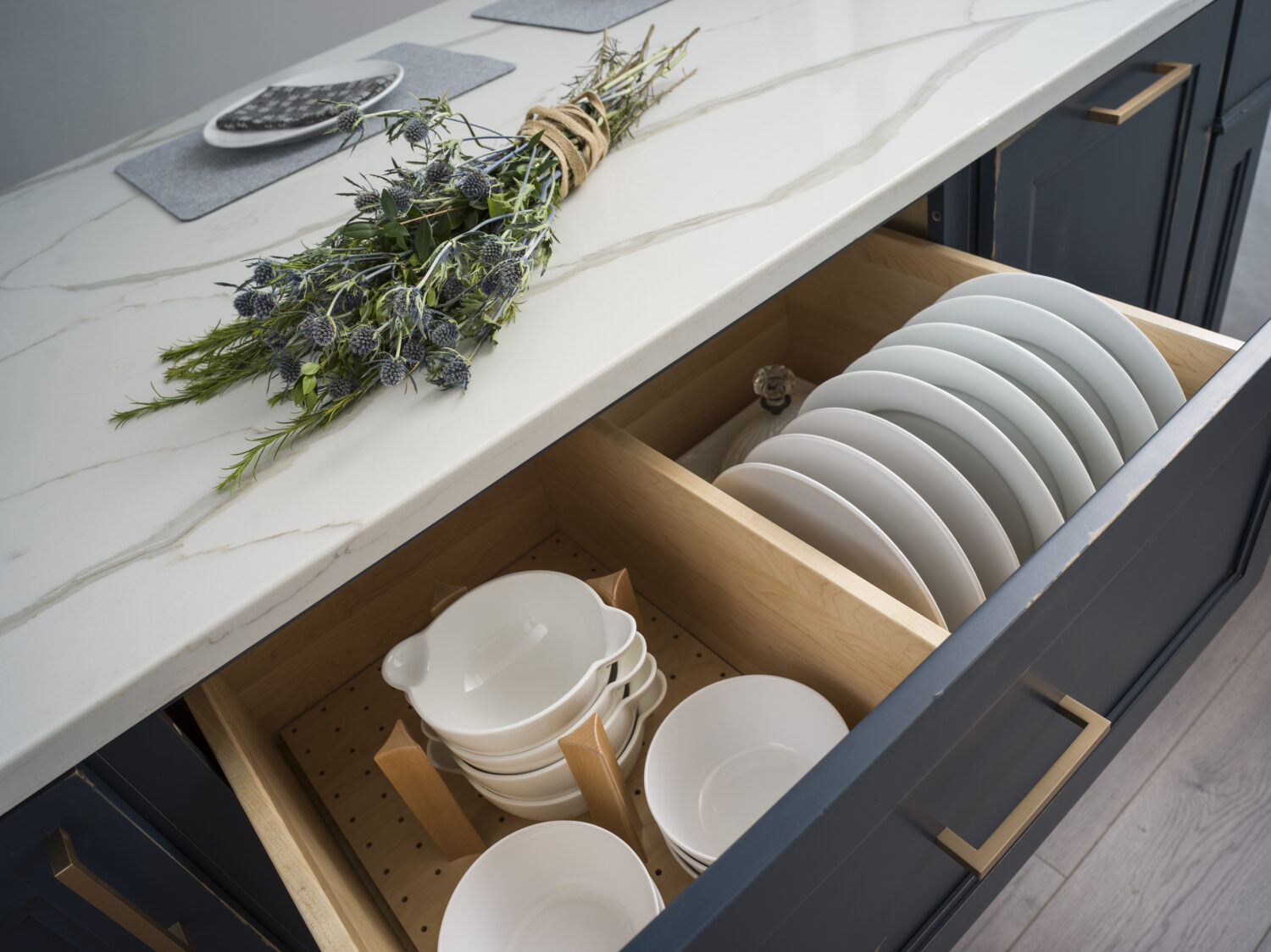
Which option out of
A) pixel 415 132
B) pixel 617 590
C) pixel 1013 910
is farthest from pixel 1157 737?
pixel 415 132

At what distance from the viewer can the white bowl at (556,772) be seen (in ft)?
2.21

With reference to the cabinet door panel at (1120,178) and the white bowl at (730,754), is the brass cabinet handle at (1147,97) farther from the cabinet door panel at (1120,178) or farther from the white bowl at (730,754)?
the white bowl at (730,754)

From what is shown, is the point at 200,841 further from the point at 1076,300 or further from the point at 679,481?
the point at 1076,300

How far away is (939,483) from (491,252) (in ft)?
1.31

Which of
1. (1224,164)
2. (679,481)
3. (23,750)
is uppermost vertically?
(23,750)

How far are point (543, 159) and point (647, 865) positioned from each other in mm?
644

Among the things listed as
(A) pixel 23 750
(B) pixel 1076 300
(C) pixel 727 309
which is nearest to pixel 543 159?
(C) pixel 727 309

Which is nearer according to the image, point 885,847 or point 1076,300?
point 885,847

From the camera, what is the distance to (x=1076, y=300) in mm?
758

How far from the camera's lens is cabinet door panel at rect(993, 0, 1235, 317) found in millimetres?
928

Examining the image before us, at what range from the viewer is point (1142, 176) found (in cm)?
111

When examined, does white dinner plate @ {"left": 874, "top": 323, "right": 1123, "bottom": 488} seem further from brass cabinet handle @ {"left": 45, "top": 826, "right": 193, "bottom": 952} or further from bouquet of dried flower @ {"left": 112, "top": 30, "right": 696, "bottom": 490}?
brass cabinet handle @ {"left": 45, "top": 826, "right": 193, "bottom": 952}

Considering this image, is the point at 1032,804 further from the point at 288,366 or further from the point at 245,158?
the point at 245,158

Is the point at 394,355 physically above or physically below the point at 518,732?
above
